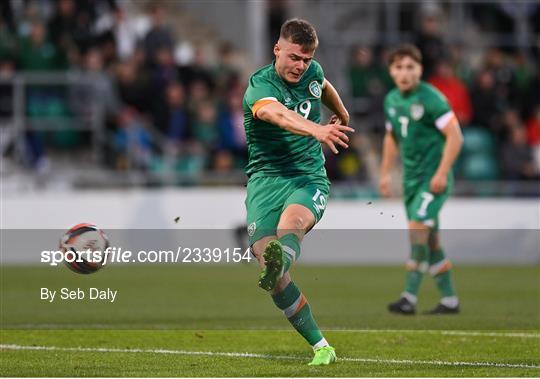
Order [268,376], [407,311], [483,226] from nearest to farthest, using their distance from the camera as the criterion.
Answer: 1. [268,376]
2. [407,311]
3. [483,226]

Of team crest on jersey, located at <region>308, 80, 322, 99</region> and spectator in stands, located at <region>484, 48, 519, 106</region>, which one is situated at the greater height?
team crest on jersey, located at <region>308, 80, 322, 99</region>

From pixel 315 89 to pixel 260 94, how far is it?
673 mm

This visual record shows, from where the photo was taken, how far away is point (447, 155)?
1399cm

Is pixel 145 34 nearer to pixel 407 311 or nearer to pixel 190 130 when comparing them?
pixel 190 130

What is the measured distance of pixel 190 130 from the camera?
2388 cm

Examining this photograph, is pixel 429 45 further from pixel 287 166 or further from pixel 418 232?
pixel 287 166

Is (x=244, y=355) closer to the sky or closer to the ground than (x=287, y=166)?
closer to the ground

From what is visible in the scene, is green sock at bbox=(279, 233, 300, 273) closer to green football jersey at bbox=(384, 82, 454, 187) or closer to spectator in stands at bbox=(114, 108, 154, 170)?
green football jersey at bbox=(384, 82, 454, 187)

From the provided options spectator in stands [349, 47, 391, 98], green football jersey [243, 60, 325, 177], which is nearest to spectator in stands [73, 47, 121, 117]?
spectator in stands [349, 47, 391, 98]

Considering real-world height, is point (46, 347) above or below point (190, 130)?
above

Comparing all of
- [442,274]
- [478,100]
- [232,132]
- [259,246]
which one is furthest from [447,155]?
[478,100]

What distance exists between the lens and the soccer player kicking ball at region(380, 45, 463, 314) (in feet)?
47.0

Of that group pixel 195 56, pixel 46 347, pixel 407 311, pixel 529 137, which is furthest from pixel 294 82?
pixel 529 137

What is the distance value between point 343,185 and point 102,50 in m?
5.00
